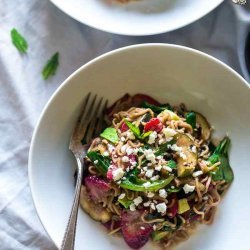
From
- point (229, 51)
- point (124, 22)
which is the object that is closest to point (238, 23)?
point (229, 51)

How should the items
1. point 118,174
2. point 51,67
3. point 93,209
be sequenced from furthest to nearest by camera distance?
point 51,67 → point 93,209 → point 118,174

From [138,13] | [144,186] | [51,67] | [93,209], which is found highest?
[138,13]

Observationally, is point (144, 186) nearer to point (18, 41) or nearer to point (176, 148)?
point (176, 148)

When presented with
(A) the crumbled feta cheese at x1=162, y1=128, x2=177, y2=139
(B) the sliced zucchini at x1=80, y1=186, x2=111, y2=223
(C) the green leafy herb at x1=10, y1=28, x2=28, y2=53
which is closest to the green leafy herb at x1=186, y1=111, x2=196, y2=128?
(A) the crumbled feta cheese at x1=162, y1=128, x2=177, y2=139

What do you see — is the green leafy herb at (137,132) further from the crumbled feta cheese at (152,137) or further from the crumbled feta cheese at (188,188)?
the crumbled feta cheese at (188,188)

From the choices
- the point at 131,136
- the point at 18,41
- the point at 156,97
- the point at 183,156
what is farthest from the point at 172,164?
the point at 18,41

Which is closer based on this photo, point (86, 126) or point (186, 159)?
point (186, 159)

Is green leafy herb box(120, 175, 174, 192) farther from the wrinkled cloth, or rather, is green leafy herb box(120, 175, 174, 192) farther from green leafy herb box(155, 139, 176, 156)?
the wrinkled cloth

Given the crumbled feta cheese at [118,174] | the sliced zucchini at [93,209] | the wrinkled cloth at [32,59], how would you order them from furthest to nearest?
the wrinkled cloth at [32,59], the sliced zucchini at [93,209], the crumbled feta cheese at [118,174]

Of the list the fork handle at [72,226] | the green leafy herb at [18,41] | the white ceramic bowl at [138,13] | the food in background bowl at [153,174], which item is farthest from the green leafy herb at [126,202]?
the green leafy herb at [18,41]

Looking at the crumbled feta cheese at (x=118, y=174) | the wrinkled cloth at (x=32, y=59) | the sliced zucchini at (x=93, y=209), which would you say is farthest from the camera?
the wrinkled cloth at (x=32, y=59)
